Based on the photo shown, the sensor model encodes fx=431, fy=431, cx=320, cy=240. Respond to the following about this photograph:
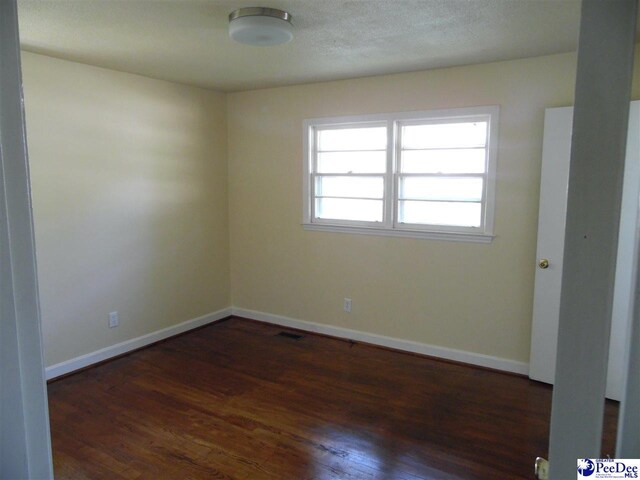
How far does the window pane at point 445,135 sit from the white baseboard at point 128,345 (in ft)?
9.13

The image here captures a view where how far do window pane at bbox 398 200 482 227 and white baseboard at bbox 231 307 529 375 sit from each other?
3.67 feet

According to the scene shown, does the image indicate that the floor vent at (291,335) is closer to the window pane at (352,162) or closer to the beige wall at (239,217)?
the beige wall at (239,217)

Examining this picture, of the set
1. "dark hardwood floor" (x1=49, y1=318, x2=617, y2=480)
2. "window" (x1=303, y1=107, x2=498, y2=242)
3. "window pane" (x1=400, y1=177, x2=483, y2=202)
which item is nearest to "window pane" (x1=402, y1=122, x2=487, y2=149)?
"window" (x1=303, y1=107, x2=498, y2=242)

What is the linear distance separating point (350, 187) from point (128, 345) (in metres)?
2.56

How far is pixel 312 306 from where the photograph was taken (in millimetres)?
4523

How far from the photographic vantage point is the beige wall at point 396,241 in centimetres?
338

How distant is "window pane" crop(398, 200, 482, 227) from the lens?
3.66 meters

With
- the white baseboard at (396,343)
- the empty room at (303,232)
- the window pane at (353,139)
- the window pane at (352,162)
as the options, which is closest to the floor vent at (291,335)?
the empty room at (303,232)

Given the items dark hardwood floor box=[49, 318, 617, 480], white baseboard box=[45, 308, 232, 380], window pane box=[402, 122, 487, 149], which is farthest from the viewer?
window pane box=[402, 122, 487, 149]

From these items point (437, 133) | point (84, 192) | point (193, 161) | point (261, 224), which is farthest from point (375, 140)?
point (84, 192)

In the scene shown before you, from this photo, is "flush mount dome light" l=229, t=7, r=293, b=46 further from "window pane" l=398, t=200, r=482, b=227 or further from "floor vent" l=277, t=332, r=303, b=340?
"floor vent" l=277, t=332, r=303, b=340

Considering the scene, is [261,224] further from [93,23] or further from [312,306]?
[93,23]

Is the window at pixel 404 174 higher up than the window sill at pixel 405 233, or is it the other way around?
the window at pixel 404 174

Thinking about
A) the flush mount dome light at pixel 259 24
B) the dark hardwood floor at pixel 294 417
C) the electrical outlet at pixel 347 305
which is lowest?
the dark hardwood floor at pixel 294 417
